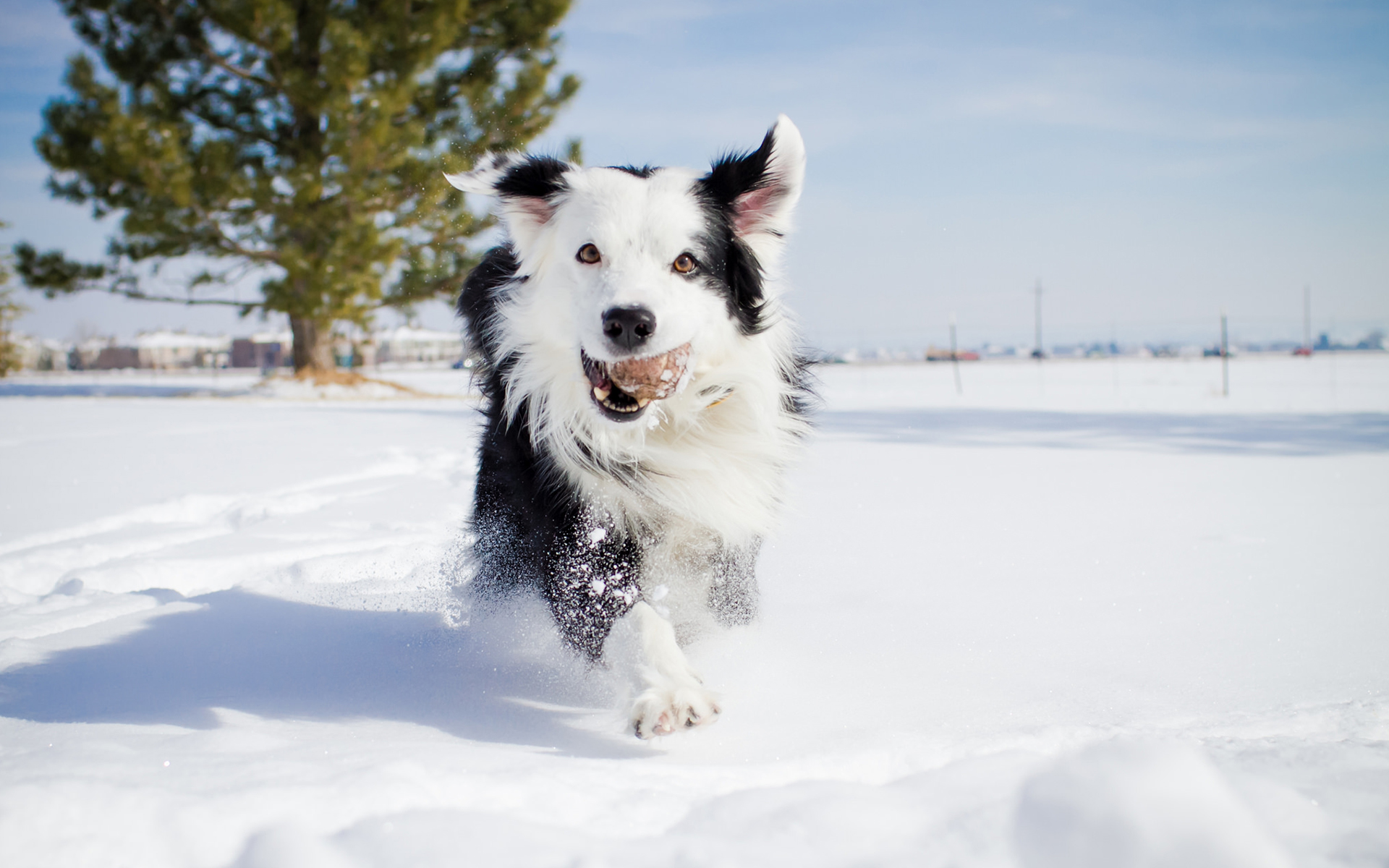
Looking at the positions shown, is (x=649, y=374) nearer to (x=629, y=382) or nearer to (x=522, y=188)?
(x=629, y=382)

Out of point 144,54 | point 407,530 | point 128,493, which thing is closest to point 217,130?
point 144,54

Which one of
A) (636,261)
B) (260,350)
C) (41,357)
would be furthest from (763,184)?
(260,350)

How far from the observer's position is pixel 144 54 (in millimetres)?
16469

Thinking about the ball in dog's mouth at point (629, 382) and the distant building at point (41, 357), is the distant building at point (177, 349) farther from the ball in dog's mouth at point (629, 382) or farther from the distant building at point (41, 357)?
the ball in dog's mouth at point (629, 382)

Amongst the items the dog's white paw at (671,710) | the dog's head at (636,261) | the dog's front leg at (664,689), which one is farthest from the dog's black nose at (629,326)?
the dog's white paw at (671,710)

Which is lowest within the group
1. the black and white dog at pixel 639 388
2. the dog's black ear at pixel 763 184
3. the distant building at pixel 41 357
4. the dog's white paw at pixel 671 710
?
the dog's white paw at pixel 671 710

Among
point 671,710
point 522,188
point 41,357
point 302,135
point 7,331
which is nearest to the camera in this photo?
point 671,710

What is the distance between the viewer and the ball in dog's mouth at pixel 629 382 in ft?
7.40

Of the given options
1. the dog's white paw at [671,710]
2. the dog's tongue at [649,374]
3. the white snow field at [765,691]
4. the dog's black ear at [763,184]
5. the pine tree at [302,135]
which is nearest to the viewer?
the white snow field at [765,691]

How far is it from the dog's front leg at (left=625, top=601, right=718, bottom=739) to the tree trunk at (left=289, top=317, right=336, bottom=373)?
56.9 feet

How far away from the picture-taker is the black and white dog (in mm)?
2279

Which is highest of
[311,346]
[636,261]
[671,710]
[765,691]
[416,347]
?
[416,347]

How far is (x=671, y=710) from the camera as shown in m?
1.86

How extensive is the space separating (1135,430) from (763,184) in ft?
28.4
